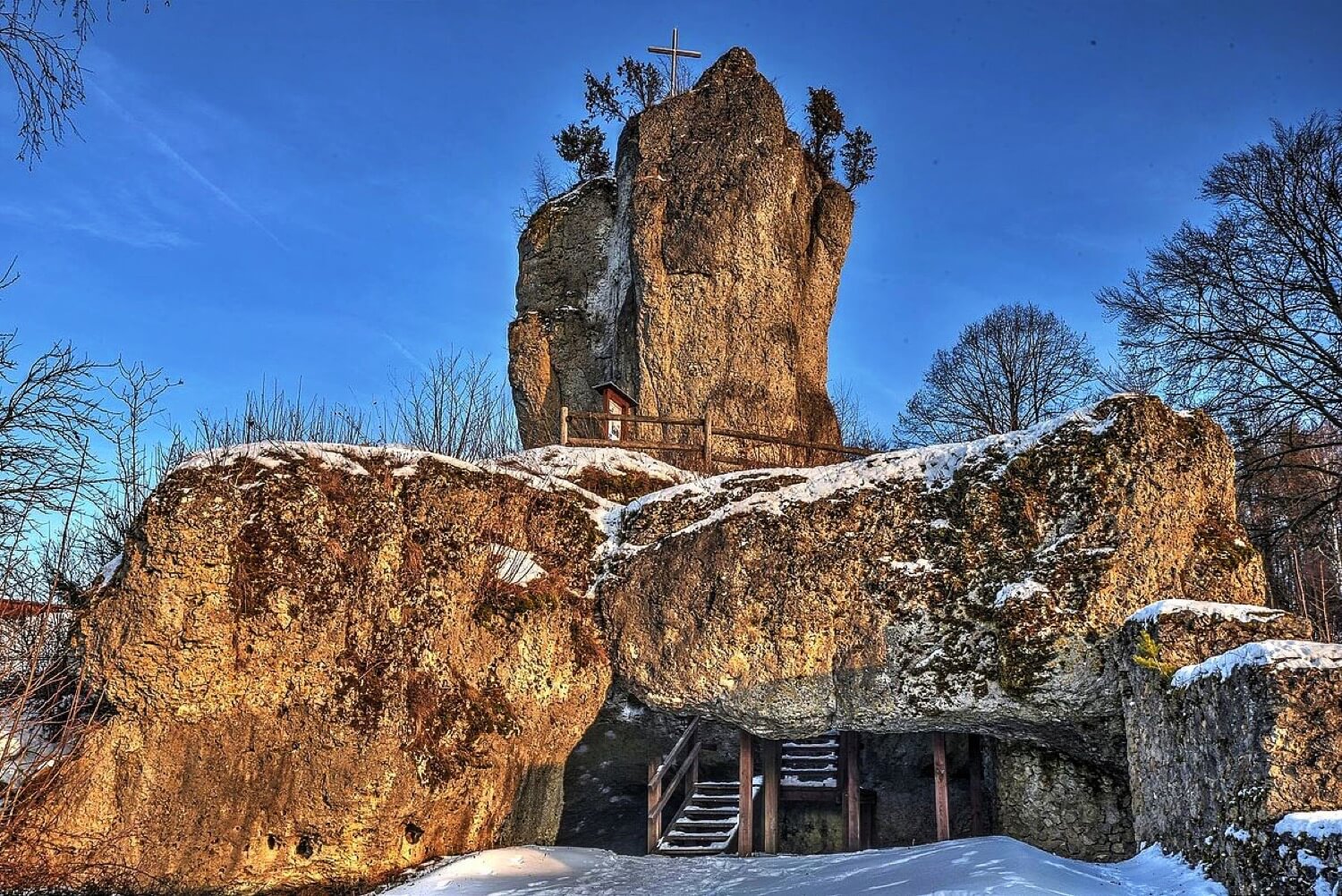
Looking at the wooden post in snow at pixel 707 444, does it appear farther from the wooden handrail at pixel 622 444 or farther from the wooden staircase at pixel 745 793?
the wooden staircase at pixel 745 793

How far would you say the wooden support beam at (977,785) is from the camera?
12.8 meters

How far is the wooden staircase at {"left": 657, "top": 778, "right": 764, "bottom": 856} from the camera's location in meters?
13.6

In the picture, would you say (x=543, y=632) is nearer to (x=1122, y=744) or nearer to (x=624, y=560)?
(x=624, y=560)

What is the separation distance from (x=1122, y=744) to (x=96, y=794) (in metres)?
10.5

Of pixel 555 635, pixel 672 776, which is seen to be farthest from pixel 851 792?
pixel 555 635

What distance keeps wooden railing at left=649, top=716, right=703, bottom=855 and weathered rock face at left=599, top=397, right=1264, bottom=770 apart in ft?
4.94

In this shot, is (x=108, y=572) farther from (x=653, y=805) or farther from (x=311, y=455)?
(x=653, y=805)

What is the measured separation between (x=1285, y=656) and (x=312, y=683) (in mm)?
8998

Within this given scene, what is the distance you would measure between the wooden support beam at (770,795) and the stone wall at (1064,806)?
3.72 metres

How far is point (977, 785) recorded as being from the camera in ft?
43.0

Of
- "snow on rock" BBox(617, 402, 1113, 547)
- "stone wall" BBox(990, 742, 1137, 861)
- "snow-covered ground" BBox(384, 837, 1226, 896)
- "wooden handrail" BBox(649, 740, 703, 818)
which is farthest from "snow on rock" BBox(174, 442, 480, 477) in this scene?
"stone wall" BBox(990, 742, 1137, 861)

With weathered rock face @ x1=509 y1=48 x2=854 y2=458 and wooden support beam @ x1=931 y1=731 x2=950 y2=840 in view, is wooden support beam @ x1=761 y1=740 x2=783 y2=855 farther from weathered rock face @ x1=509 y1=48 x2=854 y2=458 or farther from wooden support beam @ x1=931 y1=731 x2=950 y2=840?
weathered rock face @ x1=509 y1=48 x2=854 y2=458

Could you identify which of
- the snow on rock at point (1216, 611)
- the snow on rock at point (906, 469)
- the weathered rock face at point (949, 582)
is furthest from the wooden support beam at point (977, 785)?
the snow on rock at point (1216, 611)

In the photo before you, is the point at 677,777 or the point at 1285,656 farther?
the point at 677,777
